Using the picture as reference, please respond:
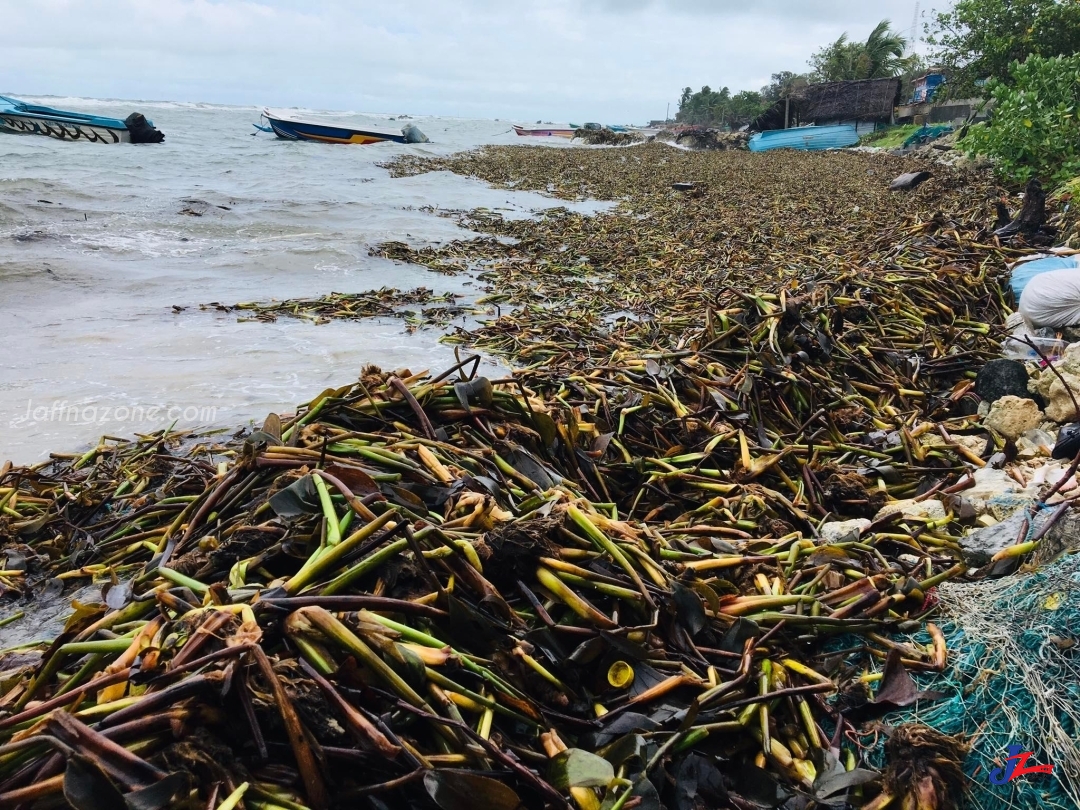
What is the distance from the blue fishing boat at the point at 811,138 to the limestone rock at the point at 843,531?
3235 cm

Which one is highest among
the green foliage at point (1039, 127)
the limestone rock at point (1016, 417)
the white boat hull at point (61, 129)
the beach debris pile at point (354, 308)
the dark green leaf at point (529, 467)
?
the white boat hull at point (61, 129)

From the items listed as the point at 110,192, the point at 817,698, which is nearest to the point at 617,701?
the point at 817,698

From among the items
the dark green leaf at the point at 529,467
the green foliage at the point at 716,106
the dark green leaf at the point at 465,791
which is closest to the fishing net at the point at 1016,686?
the dark green leaf at the point at 465,791

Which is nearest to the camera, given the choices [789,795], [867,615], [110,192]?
[789,795]

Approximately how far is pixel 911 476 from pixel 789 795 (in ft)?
6.17

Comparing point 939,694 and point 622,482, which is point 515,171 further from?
point 939,694

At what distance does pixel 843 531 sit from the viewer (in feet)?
7.31

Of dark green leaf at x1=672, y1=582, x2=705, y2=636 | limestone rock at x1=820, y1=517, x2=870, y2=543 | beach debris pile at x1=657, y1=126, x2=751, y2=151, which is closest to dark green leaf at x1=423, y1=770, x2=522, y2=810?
dark green leaf at x1=672, y1=582, x2=705, y2=636

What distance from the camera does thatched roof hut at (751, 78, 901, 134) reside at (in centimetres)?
3162

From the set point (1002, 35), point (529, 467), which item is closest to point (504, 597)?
point (529, 467)

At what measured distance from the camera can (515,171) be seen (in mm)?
21359

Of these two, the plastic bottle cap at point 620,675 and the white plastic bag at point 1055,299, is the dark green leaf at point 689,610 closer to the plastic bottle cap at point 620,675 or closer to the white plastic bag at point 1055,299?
the plastic bottle cap at point 620,675

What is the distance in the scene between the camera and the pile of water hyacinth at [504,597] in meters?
1.11

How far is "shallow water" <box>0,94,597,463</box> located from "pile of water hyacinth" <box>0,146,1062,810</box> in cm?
93
